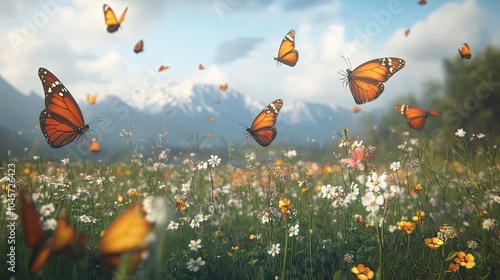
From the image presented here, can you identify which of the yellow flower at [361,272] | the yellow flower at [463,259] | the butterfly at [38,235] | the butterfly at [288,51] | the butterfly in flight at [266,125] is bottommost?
the yellow flower at [463,259]

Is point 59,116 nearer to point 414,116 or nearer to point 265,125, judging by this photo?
point 265,125

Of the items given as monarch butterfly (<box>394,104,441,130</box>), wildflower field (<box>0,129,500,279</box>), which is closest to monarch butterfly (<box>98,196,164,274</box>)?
wildflower field (<box>0,129,500,279</box>)

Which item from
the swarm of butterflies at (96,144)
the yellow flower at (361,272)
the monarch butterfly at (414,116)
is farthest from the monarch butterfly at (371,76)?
the yellow flower at (361,272)

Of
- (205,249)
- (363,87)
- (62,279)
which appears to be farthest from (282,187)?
(363,87)

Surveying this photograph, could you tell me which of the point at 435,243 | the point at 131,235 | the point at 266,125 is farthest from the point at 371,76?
the point at 131,235

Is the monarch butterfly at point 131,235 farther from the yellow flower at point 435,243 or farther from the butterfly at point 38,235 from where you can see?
the yellow flower at point 435,243

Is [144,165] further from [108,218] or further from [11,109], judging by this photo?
[11,109]

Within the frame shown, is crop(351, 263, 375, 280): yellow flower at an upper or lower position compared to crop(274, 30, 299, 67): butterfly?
lower

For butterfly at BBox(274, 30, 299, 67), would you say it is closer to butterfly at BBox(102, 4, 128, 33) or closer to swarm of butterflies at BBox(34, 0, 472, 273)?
swarm of butterflies at BBox(34, 0, 472, 273)

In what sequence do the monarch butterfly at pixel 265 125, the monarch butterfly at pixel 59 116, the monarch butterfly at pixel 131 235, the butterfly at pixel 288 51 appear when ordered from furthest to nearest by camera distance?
the butterfly at pixel 288 51 → the monarch butterfly at pixel 265 125 → the monarch butterfly at pixel 59 116 → the monarch butterfly at pixel 131 235
